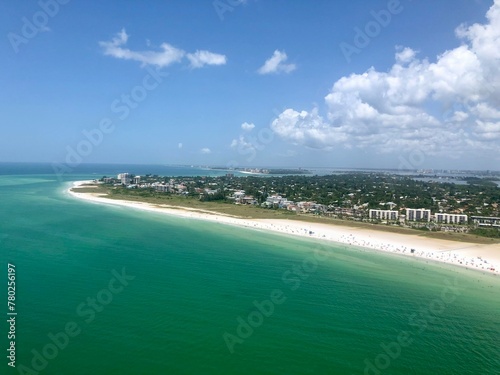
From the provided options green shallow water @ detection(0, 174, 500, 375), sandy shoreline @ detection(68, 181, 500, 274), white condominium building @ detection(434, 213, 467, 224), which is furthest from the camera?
white condominium building @ detection(434, 213, 467, 224)

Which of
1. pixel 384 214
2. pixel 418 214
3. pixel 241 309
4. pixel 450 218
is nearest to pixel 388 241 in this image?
pixel 384 214

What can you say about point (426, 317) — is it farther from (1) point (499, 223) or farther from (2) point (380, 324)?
(1) point (499, 223)

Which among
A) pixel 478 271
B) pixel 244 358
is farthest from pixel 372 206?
pixel 244 358

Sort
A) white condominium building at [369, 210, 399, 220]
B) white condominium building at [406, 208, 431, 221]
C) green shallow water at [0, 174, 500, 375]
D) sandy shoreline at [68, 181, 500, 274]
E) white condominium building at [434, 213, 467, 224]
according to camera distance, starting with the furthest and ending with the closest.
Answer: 1. white condominium building at [406, 208, 431, 221]
2. white condominium building at [369, 210, 399, 220]
3. white condominium building at [434, 213, 467, 224]
4. sandy shoreline at [68, 181, 500, 274]
5. green shallow water at [0, 174, 500, 375]

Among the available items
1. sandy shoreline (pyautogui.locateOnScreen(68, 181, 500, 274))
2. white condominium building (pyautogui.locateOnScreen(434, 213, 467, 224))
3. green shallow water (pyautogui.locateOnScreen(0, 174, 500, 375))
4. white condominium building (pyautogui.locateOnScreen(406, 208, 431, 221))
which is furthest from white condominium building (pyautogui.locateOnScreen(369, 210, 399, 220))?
green shallow water (pyautogui.locateOnScreen(0, 174, 500, 375))

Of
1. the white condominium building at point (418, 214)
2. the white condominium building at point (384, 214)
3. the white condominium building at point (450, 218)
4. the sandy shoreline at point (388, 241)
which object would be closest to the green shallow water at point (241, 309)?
the sandy shoreline at point (388, 241)

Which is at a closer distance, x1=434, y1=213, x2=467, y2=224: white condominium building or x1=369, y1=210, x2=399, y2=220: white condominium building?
x1=434, y1=213, x2=467, y2=224: white condominium building

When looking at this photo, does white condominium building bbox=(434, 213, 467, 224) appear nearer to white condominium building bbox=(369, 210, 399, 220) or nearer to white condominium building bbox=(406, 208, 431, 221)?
white condominium building bbox=(406, 208, 431, 221)

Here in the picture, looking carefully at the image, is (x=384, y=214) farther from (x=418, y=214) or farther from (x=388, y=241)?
(x=388, y=241)
